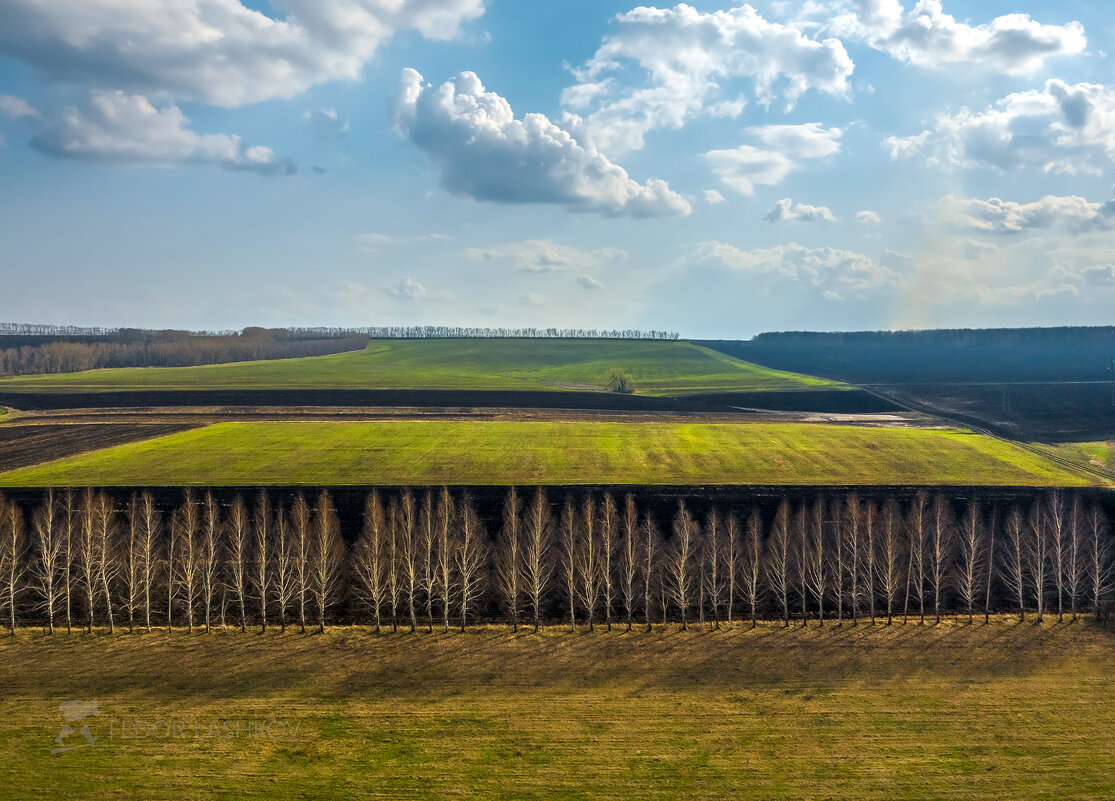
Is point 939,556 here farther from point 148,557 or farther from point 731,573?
point 148,557

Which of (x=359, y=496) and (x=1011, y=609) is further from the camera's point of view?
(x=359, y=496)

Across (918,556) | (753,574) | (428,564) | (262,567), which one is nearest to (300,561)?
(262,567)

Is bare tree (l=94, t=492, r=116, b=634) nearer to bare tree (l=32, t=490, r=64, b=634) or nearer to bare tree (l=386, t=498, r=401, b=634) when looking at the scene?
bare tree (l=32, t=490, r=64, b=634)

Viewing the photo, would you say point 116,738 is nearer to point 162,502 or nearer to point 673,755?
point 673,755

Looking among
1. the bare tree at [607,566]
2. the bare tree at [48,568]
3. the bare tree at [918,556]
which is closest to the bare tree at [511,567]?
the bare tree at [607,566]

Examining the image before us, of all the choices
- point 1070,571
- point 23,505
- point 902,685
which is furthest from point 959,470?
point 23,505

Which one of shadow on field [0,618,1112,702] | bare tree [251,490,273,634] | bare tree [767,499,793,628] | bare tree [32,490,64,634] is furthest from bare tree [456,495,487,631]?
bare tree [32,490,64,634]
